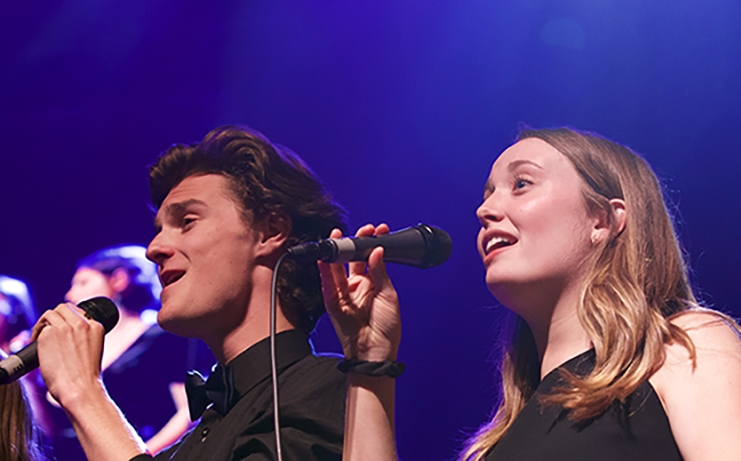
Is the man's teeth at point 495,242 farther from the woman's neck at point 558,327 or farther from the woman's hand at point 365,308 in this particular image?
the woman's hand at point 365,308

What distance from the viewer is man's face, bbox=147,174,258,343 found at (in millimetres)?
2059

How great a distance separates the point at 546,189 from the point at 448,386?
4.42 ft

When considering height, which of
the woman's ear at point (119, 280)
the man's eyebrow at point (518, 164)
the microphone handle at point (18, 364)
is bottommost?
the man's eyebrow at point (518, 164)

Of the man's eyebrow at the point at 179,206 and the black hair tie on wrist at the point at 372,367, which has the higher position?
the man's eyebrow at the point at 179,206

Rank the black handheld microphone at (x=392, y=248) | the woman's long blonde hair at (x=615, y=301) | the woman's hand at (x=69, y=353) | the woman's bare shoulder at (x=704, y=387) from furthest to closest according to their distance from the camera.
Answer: the woman's hand at (x=69, y=353)
the black handheld microphone at (x=392, y=248)
the woman's long blonde hair at (x=615, y=301)
the woman's bare shoulder at (x=704, y=387)

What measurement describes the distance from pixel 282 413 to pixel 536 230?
70 centimetres

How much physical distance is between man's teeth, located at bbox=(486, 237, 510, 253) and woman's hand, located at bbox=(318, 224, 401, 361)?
260mm

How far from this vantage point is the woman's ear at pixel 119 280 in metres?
3.55

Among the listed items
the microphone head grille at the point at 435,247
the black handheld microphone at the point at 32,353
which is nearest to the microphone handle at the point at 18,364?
the black handheld microphone at the point at 32,353

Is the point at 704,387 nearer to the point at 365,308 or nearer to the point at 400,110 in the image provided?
the point at 365,308

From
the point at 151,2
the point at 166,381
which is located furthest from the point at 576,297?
the point at 151,2

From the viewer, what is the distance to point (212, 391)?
6.71ft

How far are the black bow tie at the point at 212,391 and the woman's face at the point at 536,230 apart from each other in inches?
28.3

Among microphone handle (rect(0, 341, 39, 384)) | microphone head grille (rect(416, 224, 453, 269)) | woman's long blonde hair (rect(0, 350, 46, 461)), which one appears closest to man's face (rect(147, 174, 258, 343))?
microphone handle (rect(0, 341, 39, 384))
